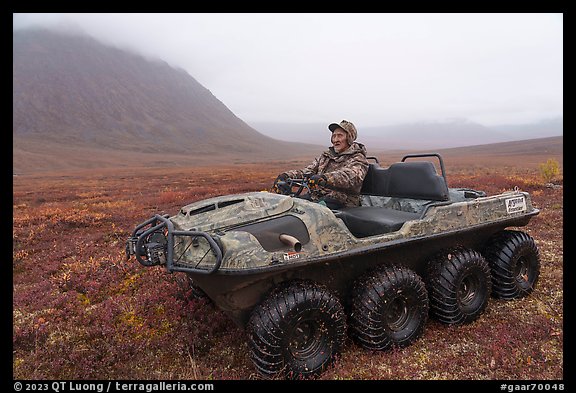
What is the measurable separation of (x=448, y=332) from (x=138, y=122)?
15993 cm

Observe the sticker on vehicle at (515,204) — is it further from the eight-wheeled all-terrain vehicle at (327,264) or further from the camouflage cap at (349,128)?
the camouflage cap at (349,128)

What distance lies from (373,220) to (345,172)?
836 millimetres

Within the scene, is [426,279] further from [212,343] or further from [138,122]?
[138,122]

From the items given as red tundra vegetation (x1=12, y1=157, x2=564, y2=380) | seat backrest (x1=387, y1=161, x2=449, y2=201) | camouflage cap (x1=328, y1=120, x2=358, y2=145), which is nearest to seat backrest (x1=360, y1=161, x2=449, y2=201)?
seat backrest (x1=387, y1=161, x2=449, y2=201)

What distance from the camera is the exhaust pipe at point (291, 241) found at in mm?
3967

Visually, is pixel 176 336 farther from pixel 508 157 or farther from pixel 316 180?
pixel 508 157

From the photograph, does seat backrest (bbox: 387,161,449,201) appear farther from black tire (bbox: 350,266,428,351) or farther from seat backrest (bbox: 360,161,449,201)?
black tire (bbox: 350,266,428,351)

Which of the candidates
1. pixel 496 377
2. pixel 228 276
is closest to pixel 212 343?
pixel 228 276

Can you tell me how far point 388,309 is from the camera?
4609 mm

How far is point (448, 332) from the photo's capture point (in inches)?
194

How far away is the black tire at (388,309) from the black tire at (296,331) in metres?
0.30

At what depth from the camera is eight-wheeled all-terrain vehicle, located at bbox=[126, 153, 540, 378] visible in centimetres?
393

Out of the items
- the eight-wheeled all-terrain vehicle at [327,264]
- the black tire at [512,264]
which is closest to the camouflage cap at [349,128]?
the eight-wheeled all-terrain vehicle at [327,264]

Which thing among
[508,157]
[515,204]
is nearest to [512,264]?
[515,204]
